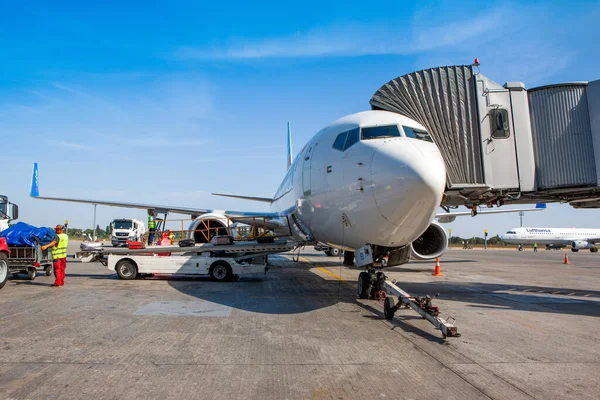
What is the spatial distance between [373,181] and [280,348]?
2.84 metres

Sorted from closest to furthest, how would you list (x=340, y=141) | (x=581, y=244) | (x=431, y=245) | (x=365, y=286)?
(x=340, y=141), (x=365, y=286), (x=431, y=245), (x=581, y=244)

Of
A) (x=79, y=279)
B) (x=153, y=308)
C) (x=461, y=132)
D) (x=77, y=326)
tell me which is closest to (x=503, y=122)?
(x=461, y=132)

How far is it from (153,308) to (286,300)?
8.64 ft

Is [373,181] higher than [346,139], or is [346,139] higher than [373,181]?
Result: [346,139]

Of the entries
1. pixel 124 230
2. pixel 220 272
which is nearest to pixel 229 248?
pixel 220 272

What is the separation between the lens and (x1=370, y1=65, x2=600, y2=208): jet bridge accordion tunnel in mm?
8742

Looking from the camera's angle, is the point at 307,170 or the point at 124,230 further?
the point at 124,230

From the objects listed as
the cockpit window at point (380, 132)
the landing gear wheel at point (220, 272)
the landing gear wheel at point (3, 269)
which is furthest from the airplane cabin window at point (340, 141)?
the landing gear wheel at point (3, 269)

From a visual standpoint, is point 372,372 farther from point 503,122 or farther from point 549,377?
point 503,122

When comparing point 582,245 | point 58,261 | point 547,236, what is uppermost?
point 547,236

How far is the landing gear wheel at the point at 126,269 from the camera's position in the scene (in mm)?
11289

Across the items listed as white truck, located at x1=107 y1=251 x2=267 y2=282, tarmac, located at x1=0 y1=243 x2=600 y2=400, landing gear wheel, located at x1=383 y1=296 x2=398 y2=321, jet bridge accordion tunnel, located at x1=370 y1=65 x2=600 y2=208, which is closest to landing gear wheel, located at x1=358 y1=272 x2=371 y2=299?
tarmac, located at x1=0 y1=243 x2=600 y2=400

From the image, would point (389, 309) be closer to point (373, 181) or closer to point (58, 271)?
point (373, 181)

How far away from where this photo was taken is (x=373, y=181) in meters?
6.09
